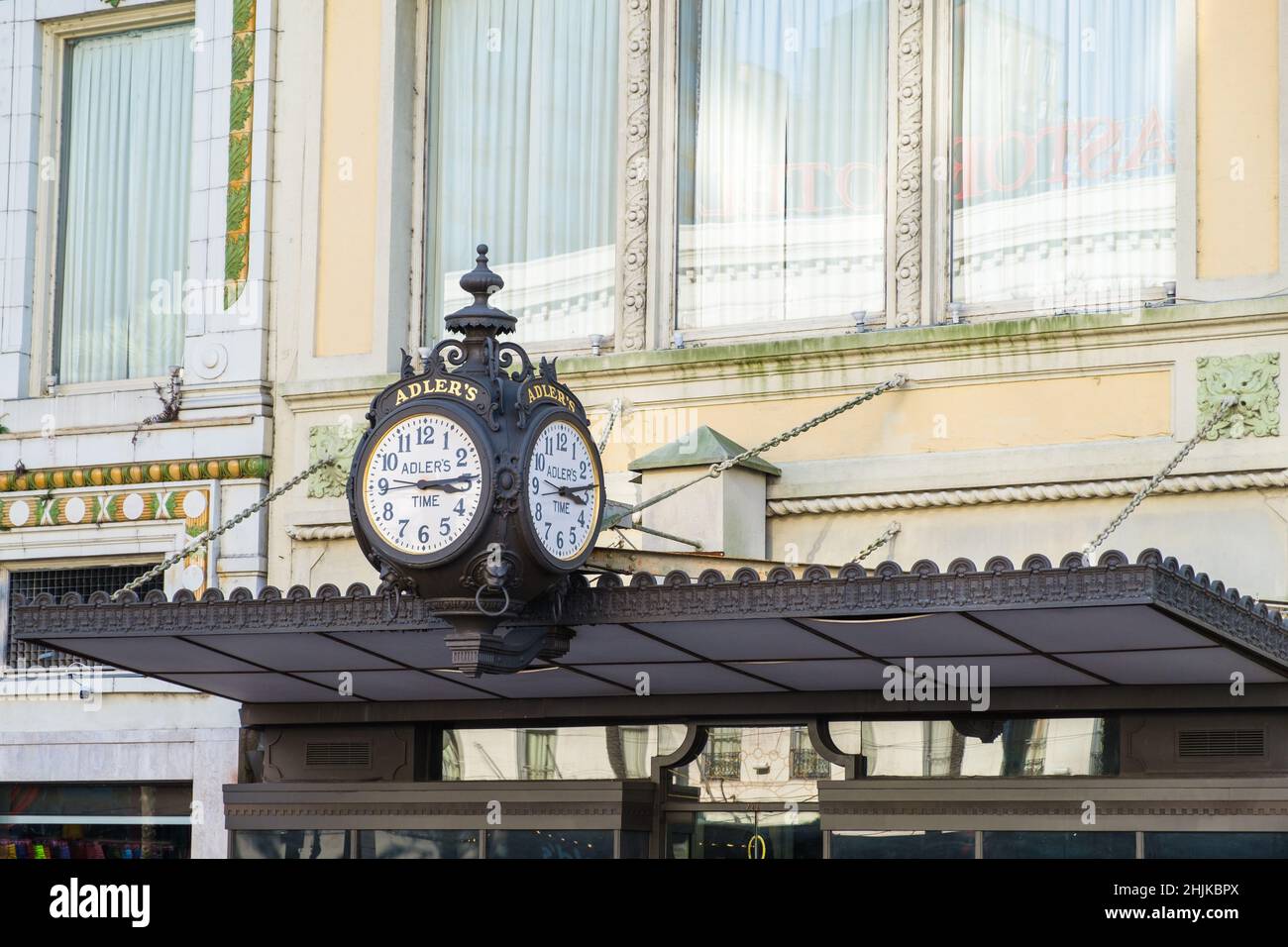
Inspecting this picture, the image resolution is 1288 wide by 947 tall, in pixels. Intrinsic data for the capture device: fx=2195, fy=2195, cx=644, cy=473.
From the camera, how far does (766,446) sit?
1526 centimetres

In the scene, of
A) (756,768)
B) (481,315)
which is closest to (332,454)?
(756,768)

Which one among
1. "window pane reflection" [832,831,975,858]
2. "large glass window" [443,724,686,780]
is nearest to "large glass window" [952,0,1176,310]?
"window pane reflection" [832,831,975,858]

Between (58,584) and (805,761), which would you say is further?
(58,584)

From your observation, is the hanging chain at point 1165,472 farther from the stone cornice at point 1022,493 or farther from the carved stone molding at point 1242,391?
the stone cornice at point 1022,493

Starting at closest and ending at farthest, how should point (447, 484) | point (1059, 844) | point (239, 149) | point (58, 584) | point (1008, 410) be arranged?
point (447, 484)
point (1059, 844)
point (1008, 410)
point (239, 149)
point (58, 584)

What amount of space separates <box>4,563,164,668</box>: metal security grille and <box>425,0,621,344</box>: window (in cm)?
342

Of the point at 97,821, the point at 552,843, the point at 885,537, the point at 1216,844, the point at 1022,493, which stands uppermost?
the point at 1022,493

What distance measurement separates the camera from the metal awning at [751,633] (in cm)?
1196

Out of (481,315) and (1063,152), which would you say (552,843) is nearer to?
(481,315)

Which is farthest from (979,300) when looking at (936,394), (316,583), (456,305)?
(316,583)

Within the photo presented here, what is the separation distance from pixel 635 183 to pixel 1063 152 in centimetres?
339

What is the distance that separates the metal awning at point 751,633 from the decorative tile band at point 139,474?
91.0 inches

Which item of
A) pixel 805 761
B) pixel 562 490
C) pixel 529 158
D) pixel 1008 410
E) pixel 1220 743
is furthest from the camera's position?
pixel 529 158

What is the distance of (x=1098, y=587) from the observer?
11578 mm
